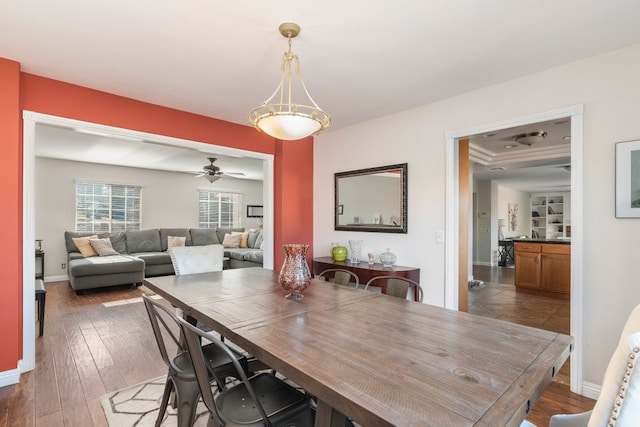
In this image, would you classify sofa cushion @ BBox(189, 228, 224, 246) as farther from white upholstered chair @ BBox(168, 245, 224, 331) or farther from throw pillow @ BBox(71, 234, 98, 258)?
white upholstered chair @ BBox(168, 245, 224, 331)

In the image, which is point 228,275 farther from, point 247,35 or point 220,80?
point 247,35

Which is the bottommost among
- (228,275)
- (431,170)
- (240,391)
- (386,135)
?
(240,391)

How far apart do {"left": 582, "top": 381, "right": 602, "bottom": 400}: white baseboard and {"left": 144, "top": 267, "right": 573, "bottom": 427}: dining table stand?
57.2 inches

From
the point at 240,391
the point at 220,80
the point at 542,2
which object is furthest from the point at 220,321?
the point at 542,2

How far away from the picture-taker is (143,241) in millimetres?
6906

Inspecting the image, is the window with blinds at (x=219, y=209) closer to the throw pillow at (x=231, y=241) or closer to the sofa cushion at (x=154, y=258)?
the throw pillow at (x=231, y=241)

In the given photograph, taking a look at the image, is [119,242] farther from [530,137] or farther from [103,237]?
[530,137]

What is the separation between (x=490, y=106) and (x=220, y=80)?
7.78 ft

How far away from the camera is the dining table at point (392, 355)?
870 mm

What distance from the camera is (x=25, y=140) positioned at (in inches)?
102

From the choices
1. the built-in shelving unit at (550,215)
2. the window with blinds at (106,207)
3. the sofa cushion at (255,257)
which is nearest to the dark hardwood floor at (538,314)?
the sofa cushion at (255,257)

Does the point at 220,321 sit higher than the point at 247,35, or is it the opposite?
the point at 247,35

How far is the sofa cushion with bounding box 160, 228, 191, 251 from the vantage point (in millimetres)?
7207

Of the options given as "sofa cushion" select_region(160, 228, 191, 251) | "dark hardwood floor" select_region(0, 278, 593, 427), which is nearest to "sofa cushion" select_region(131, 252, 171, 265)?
"sofa cushion" select_region(160, 228, 191, 251)
